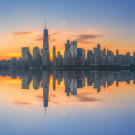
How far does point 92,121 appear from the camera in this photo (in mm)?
10047

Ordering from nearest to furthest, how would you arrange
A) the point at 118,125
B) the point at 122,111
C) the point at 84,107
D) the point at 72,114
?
the point at 118,125
the point at 72,114
the point at 122,111
the point at 84,107

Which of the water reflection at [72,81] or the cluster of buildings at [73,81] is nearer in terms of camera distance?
the water reflection at [72,81]

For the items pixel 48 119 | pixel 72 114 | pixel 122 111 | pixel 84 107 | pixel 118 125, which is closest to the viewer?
pixel 118 125

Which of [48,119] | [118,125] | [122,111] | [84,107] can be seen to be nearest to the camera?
[118,125]

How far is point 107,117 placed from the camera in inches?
425

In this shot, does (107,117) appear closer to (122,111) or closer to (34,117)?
(122,111)

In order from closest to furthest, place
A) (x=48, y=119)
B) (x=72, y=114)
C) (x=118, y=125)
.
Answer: (x=118, y=125) → (x=48, y=119) → (x=72, y=114)

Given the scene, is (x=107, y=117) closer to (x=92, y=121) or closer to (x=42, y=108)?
(x=92, y=121)

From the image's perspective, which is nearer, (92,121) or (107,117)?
(92,121)

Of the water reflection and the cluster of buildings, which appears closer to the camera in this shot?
the water reflection

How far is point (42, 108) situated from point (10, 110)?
2.23 m

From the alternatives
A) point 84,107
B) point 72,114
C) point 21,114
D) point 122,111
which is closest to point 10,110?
point 21,114

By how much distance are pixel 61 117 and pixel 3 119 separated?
3.42m

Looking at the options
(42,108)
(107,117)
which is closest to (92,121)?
(107,117)
